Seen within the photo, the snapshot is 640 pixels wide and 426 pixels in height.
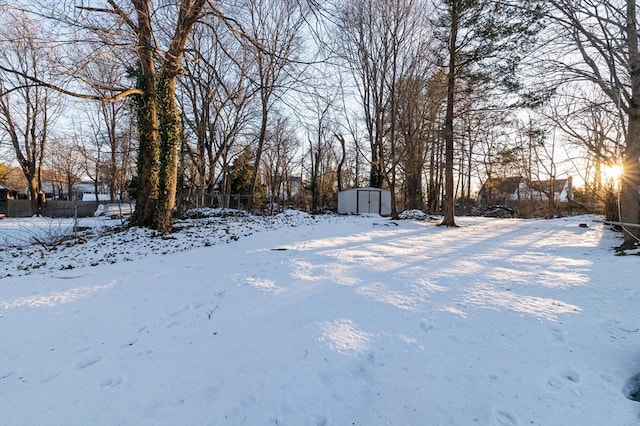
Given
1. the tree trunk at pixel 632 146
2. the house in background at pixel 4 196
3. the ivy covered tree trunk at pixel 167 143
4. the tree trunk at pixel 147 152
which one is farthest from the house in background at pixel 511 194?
the house in background at pixel 4 196

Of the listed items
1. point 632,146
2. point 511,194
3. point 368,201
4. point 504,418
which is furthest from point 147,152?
point 511,194

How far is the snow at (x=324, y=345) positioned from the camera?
1.94 m

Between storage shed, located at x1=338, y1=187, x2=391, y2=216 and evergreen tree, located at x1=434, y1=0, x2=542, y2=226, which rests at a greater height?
evergreen tree, located at x1=434, y1=0, x2=542, y2=226

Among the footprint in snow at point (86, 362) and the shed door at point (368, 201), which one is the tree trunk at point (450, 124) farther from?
the footprint in snow at point (86, 362)

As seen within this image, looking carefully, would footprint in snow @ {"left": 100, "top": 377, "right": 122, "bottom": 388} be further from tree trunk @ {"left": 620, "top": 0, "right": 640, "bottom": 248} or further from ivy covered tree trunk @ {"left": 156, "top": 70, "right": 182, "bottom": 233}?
tree trunk @ {"left": 620, "top": 0, "right": 640, "bottom": 248}

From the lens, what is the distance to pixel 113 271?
5.39 meters

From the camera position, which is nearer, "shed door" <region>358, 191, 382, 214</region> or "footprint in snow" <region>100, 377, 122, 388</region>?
"footprint in snow" <region>100, 377, 122, 388</region>

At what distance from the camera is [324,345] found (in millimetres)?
2588

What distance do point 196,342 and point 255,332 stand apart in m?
0.55

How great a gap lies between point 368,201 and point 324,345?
718 inches

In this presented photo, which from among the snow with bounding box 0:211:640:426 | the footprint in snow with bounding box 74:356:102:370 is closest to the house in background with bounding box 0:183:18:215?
the snow with bounding box 0:211:640:426

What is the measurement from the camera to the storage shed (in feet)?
66.6

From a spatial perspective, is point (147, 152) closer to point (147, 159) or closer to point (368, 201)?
point (147, 159)

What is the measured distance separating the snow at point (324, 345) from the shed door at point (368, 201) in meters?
15.1
